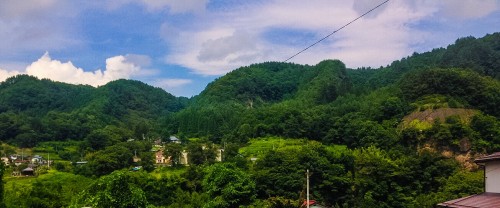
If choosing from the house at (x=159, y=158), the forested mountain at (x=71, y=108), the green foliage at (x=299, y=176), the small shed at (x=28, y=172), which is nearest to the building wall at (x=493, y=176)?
the green foliage at (x=299, y=176)

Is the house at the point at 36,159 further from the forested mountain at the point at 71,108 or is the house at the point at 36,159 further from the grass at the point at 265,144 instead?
the grass at the point at 265,144

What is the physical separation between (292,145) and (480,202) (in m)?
38.3

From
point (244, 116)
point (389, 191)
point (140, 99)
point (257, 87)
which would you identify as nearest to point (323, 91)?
point (244, 116)

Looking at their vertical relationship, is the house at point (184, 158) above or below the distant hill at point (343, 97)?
below

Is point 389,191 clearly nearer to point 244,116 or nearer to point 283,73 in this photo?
point 244,116

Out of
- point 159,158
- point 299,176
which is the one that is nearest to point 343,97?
point 159,158

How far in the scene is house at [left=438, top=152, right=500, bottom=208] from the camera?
9672 millimetres

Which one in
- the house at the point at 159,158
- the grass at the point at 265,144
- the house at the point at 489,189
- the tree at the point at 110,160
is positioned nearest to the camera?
the house at the point at 489,189

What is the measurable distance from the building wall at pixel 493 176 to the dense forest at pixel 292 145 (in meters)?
6.54

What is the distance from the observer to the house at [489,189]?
967 centimetres

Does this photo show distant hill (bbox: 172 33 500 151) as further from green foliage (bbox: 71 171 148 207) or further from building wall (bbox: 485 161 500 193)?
building wall (bbox: 485 161 500 193)

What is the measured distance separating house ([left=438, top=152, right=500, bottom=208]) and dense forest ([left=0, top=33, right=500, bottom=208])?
6.43m

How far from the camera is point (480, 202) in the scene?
9.68 meters

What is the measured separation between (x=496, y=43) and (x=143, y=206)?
7068 cm
